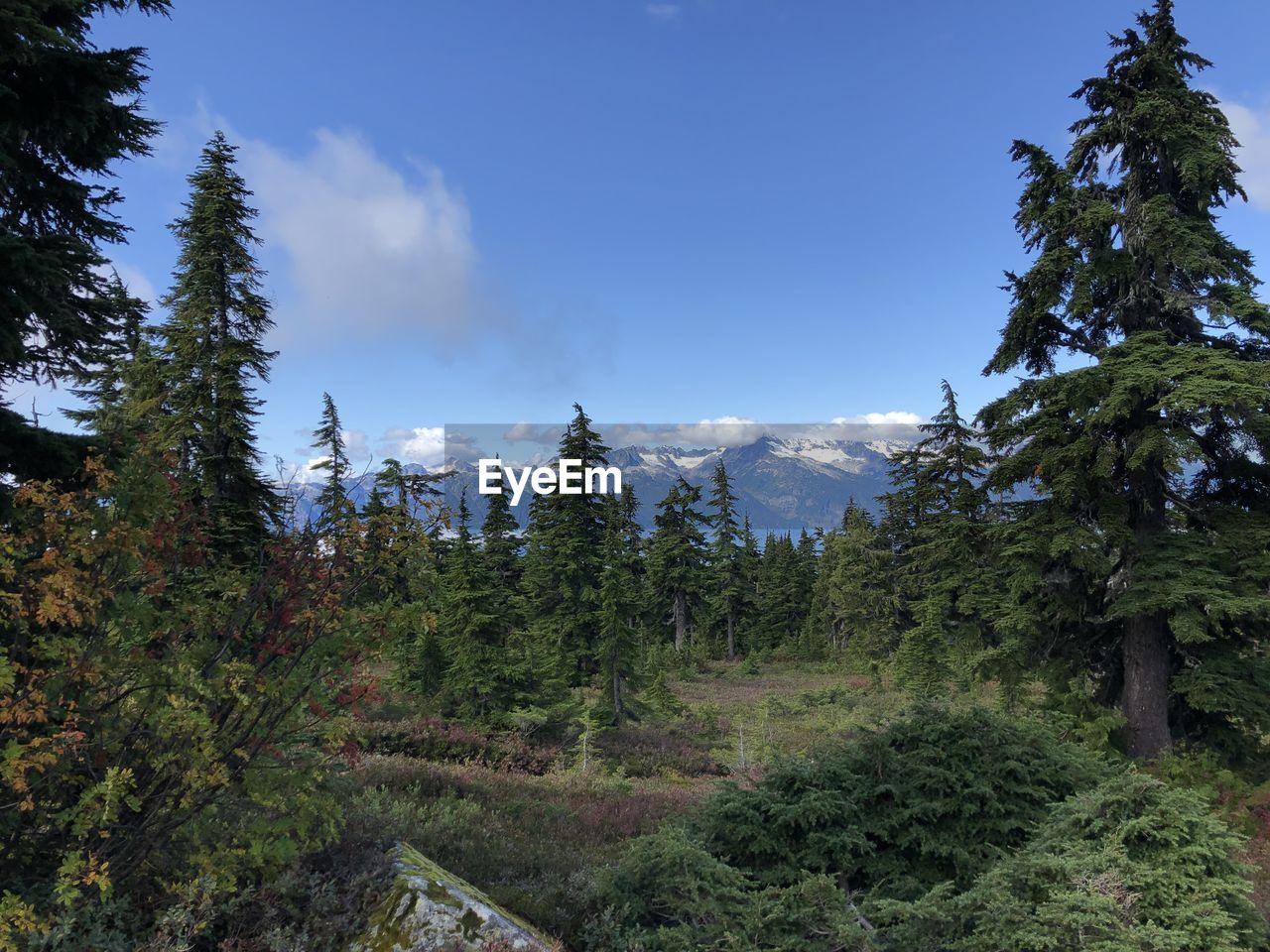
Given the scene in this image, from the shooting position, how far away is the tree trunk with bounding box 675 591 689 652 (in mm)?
45062

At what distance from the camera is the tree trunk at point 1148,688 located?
11.7 meters

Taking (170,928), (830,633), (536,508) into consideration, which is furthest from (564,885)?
(830,633)

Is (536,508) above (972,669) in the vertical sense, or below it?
above

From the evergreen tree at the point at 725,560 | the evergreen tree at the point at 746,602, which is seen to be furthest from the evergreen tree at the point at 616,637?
the evergreen tree at the point at 746,602

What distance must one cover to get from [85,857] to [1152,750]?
48.5 ft

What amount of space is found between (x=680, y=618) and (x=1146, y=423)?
36.3m

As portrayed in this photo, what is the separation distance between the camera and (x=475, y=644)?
1811 centimetres

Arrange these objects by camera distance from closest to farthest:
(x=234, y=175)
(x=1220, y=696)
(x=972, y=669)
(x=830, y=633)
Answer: (x=1220, y=696)
(x=972, y=669)
(x=234, y=175)
(x=830, y=633)

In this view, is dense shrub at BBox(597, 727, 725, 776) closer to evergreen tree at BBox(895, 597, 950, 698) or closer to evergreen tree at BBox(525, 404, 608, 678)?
evergreen tree at BBox(525, 404, 608, 678)

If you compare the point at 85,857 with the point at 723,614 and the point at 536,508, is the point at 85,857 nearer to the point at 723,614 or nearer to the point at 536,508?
the point at 536,508

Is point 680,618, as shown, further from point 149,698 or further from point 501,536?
point 149,698

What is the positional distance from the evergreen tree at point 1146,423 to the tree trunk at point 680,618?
3343 centimetres

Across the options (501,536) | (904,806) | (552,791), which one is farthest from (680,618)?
(904,806)

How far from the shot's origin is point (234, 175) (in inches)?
687
